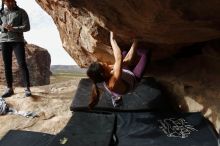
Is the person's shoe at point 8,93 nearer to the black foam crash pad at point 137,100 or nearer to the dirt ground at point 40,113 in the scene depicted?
the dirt ground at point 40,113

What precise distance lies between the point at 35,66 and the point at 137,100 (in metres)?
11.4

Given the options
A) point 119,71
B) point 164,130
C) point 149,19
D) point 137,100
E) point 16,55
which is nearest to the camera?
point 149,19

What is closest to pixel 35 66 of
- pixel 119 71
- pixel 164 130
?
pixel 164 130

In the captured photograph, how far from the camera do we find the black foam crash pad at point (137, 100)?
6.71 m

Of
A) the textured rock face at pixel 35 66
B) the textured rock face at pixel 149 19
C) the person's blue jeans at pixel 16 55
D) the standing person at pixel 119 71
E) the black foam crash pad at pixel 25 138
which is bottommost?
the textured rock face at pixel 35 66

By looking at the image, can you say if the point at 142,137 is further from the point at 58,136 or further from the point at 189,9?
the point at 189,9

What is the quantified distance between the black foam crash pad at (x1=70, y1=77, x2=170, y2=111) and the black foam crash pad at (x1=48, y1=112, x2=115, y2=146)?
209 millimetres

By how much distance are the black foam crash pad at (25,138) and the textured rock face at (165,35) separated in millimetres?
1810

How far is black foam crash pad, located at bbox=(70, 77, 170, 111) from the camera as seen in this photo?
22.0 feet

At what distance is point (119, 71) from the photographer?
18.0 feet

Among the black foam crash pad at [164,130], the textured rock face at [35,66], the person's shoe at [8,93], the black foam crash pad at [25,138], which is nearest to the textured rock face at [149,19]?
the black foam crash pad at [164,130]

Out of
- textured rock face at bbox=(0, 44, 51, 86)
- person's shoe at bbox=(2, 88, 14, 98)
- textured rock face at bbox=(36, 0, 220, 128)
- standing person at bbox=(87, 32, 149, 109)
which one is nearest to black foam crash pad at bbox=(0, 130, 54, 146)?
standing person at bbox=(87, 32, 149, 109)

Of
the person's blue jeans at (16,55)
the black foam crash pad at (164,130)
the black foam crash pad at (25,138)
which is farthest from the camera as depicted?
the person's blue jeans at (16,55)

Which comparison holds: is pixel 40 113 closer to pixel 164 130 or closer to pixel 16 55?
pixel 16 55
